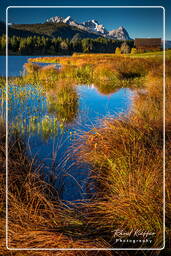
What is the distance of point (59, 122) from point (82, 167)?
1.70 meters

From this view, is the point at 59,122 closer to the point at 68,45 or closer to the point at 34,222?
the point at 68,45

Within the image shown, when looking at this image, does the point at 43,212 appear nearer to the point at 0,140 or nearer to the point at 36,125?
the point at 0,140

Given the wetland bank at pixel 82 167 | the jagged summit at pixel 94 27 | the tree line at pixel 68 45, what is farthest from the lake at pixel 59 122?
the jagged summit at pixel 94 27

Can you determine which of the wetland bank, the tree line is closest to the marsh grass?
the wetland bank

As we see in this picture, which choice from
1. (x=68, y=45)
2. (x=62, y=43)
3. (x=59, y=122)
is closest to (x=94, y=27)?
(x=68, y=45)

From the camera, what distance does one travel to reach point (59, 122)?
201 inches

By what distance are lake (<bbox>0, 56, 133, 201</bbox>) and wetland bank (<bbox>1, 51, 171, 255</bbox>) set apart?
0.02m

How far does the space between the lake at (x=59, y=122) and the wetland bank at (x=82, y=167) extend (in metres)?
0.02

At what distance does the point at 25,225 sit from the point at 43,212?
0.94 feet

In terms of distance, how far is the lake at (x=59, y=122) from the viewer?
333 cm

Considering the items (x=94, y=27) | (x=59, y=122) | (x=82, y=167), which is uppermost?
(x=94, y=27)

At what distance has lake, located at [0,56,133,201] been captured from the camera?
333cm

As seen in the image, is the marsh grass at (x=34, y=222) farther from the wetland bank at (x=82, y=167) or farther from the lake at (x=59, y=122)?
the lake at (x=59, y=122)

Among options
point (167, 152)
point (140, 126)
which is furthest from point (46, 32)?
point (167, 152)
